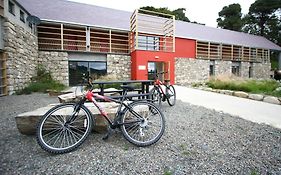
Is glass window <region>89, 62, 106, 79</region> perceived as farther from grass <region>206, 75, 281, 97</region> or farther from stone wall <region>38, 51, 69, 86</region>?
grass <region>206, 75, 281, 97</region>

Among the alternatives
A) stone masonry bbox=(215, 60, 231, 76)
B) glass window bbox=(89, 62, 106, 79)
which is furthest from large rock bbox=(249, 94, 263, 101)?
stone masonry bbox=(215, 60, 231, 76)

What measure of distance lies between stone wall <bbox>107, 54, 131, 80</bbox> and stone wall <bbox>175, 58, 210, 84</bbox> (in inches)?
206

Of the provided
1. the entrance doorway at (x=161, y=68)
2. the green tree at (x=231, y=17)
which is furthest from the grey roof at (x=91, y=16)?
the green tree at (x=231, y=17)

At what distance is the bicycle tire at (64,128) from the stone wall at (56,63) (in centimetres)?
1130

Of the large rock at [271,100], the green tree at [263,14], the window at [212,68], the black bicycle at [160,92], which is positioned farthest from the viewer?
the green tree at [263,14]

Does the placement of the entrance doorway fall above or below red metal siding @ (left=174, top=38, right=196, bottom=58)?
below

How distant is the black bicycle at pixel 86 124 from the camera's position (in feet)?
7.34

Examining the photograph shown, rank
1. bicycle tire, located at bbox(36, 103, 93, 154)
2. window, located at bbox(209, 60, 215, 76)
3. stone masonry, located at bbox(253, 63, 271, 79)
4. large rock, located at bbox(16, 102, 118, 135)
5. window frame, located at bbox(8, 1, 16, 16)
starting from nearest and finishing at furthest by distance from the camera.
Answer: bicycle tire, located at bbox(36, 103, 93, 154)
large rock, located at bbox(16, 102, 118, 135)
window frame, located at bbox(8, 1, 16, 16)
window, located at bbox(209, 60, 215, 76)
stone masonry, located at bbox(253, 63, 271, 79)

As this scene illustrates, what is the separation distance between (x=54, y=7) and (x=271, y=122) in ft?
56.5

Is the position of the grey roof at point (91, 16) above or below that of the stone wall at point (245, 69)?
above

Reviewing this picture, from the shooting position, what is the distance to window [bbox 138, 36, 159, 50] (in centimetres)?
1567

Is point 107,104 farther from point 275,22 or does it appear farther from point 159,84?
point 275,22

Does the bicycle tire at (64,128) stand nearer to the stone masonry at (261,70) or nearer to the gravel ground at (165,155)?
the gravel ground at (165,155)

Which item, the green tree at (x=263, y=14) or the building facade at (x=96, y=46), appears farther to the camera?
the green tree at (x=263, y=14)
